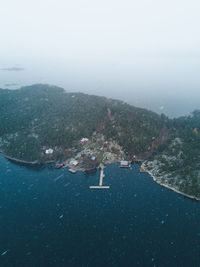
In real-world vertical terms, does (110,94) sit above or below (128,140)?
above

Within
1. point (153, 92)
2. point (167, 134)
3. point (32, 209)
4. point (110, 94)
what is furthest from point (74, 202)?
point (153, 92)

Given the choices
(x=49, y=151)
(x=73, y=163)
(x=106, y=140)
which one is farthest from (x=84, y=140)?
(x=49, y=151)

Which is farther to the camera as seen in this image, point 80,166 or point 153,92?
point 153,92

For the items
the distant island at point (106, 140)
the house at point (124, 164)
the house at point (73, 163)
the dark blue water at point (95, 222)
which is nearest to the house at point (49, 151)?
the distant island at point (106, 140)

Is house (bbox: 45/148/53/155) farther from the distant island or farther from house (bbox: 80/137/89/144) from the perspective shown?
house (bbox: 80/137/89/144)

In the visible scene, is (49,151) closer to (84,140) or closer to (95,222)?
(84,140)

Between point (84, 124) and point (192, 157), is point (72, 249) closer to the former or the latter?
point (192, 157)
